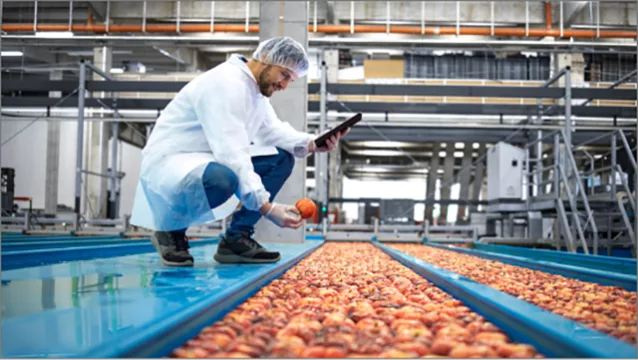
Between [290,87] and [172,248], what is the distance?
11.2 ft

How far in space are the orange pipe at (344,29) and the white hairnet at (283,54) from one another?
7643 mm

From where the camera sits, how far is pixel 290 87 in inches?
212

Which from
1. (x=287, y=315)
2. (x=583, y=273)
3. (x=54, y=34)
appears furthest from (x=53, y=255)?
(x=54, y=34)

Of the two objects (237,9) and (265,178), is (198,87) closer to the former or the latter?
(265,178)

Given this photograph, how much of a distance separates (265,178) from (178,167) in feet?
1.70

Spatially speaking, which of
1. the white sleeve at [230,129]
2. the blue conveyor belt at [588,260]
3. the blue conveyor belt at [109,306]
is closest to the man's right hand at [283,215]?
the white sleeve at [230,129]

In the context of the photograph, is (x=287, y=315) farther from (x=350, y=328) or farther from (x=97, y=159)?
(x=97, y=159)

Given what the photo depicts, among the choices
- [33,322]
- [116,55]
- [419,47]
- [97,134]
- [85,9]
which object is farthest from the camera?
[116,55]

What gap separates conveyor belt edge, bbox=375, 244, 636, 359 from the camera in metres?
0.88

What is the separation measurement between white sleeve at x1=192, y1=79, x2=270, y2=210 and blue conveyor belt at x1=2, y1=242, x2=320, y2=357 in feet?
1.02

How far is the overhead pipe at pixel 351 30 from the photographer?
30.2 feet

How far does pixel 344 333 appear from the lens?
1.12m

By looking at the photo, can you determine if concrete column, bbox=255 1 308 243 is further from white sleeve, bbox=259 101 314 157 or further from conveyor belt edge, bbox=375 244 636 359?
conveyor belt edge, bbox=375 244 636 359

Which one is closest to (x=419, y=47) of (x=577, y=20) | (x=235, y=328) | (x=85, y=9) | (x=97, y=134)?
(x=577, y=20)
